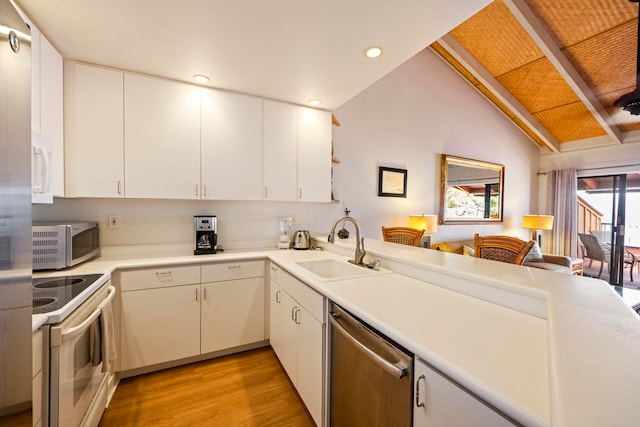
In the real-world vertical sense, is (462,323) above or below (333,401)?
above

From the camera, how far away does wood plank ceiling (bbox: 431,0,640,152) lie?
9.53ft

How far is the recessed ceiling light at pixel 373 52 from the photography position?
1669 millimetres

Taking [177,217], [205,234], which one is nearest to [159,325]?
[205,234]

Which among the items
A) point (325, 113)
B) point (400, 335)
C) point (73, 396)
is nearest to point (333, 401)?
point (400, 335)

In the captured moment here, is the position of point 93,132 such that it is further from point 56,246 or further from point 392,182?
point 392,182

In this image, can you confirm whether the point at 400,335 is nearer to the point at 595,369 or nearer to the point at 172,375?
the point at 595,369

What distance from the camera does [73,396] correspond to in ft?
3.95

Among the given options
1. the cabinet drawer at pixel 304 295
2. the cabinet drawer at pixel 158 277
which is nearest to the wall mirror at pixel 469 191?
the cabinet drawer at pixel 304 295

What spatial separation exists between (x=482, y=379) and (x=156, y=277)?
2095 mm

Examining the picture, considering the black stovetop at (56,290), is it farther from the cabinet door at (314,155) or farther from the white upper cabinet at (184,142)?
the cabinet door at (314,155)

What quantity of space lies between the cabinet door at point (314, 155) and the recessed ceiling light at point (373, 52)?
99 centimetres

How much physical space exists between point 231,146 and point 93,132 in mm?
961

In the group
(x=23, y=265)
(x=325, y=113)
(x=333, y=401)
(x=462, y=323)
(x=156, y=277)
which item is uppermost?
(x=325, y=113)

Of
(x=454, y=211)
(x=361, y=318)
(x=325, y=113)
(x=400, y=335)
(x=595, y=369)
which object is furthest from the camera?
(x=454, y=211)
